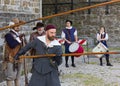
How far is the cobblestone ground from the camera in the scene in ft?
35.1

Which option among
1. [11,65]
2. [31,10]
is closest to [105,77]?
[31,10]

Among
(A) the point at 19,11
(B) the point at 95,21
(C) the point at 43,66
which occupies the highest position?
(A) the point at 19,11

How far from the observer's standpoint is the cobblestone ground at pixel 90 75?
10684 millimetres

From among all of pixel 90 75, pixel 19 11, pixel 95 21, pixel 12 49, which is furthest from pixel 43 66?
pixel 95 21

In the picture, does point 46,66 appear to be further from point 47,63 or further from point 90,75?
point 90,75

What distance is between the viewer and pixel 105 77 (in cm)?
1165

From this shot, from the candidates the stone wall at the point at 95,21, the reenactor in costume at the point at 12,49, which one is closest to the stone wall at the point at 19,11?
the reenactor in costume at the point at 12,49

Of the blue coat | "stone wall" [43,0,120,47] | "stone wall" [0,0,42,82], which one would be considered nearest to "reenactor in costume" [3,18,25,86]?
"stone wall" [0,0,42,82]

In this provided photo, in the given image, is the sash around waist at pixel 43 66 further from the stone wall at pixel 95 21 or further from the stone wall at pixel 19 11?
the stone wall at pixel 95 21

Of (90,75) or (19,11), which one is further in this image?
(90,75)

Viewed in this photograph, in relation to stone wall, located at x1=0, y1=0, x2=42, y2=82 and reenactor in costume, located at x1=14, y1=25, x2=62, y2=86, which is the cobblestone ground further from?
reenactor in costume, located at x1=14, y1=25, x2=62, y2=86

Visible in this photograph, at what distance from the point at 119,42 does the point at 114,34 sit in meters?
0.51

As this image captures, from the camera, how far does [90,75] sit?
1209cm

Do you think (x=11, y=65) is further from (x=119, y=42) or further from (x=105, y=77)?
(x=119, y=42)
